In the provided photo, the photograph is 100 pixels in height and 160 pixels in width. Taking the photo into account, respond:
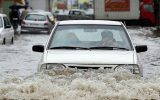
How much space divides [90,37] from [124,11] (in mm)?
41202

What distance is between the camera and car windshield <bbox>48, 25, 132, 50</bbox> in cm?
1003

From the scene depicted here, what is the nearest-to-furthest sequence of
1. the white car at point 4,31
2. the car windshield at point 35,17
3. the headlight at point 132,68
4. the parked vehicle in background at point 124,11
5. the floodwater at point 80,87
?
the floodwater at point 80,87
the headlight at point 132,68
the white car at point 4,31
the car windshield at point 35,17
the parked vehicle in background at point 124,11

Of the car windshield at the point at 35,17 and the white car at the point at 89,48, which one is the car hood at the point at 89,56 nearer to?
the white car at the point at 89,48

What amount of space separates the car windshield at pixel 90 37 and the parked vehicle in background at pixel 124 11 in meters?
40.3

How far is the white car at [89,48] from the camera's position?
9016 mm

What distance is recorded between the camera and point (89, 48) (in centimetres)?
981

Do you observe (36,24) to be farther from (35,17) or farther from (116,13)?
(116,13)

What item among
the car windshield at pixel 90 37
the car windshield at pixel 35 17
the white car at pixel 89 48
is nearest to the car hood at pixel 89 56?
the white car at pixel 89 48

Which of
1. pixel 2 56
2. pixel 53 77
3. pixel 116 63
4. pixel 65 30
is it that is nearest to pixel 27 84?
pixel 53 77

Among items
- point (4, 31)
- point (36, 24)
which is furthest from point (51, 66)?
point (36, 24)

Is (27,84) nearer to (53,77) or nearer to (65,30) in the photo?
(53,77)

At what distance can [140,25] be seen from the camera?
51.8m

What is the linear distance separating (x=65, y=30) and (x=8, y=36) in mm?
15722

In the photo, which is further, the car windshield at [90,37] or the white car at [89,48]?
the car windshield at [90,37]
